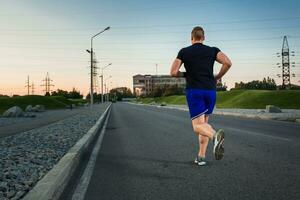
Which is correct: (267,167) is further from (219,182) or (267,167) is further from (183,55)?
(183,55)

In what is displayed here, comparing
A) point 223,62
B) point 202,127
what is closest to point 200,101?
point 202,127

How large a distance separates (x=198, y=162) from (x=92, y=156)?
304 cm

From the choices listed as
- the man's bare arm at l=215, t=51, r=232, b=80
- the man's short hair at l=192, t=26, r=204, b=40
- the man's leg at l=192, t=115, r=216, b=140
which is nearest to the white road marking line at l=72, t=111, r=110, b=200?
the man's leg at l=192, t=115, r=216, b=140

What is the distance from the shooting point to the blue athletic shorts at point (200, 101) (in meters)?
6.96

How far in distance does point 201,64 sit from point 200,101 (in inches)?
23.4

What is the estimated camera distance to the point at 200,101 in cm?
696

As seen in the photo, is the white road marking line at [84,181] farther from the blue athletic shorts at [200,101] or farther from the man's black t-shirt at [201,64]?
the man's black t-shirt at [201,64]

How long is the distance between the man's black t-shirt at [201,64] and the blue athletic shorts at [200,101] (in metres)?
0.09

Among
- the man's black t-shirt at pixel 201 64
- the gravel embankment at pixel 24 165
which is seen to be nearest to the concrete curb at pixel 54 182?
the gravel embankment at pixel 24 165

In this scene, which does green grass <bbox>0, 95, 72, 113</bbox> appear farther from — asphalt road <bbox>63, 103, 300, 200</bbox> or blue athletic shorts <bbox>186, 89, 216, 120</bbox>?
blue athletic shorts <bbox>186, 89, 216, 120</bbox>

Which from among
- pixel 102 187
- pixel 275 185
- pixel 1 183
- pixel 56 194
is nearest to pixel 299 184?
pixel 275 185

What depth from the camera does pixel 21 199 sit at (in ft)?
15.7

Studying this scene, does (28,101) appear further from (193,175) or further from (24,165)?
(193,175)

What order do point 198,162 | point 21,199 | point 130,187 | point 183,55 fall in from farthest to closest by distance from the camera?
point 198,162 → point 183,55 → point 130,187 → point 21,199
